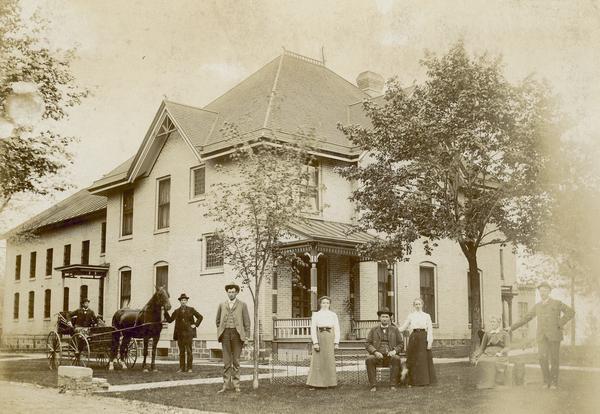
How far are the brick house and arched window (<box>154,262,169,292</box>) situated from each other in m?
0.04

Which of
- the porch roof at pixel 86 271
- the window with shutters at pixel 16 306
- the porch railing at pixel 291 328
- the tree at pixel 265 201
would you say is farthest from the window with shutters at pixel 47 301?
the tree at pixel 265 201

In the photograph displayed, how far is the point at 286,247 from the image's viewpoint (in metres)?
20.5

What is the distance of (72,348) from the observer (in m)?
17.4

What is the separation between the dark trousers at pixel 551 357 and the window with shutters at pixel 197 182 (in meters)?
15.0

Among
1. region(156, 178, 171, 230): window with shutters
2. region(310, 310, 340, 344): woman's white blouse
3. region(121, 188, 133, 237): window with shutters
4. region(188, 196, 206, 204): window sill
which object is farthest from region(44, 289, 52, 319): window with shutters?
region(310, 310, 340, 344): woman's white blouse

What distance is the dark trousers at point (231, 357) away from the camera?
496 inches

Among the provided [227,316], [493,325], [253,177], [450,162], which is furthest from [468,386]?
[450,162]

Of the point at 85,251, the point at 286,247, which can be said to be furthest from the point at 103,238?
the point at 286,247

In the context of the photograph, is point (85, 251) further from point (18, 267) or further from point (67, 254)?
point (18, 267)

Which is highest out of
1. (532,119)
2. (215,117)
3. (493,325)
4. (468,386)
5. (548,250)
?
(215,117)

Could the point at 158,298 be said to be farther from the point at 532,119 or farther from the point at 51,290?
the point at 51,290

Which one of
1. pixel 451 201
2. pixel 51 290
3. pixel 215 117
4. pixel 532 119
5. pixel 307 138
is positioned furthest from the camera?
pixel 51 290

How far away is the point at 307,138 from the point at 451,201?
526 centimetres

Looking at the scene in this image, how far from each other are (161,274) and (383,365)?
595 inches
